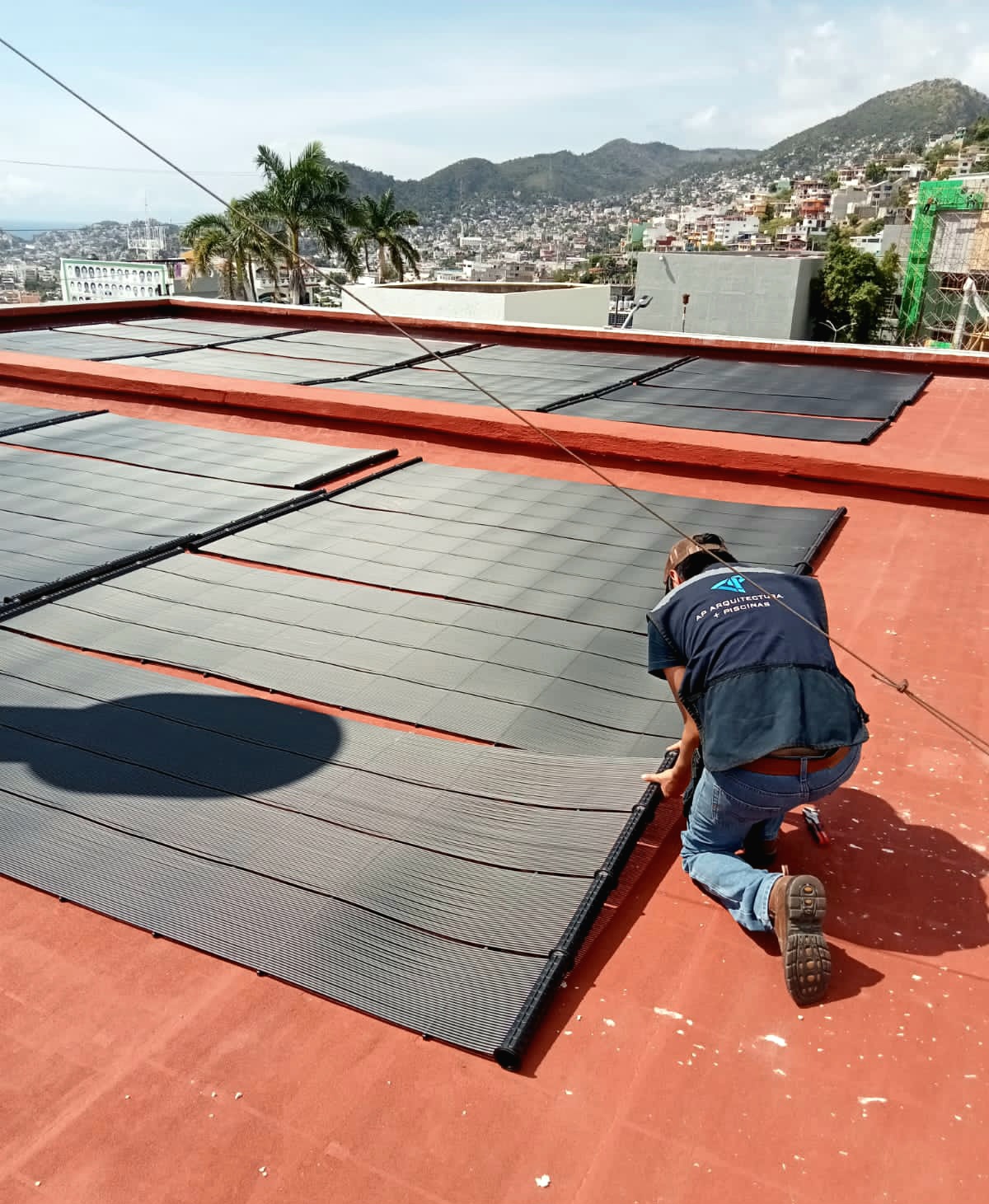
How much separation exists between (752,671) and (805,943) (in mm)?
885

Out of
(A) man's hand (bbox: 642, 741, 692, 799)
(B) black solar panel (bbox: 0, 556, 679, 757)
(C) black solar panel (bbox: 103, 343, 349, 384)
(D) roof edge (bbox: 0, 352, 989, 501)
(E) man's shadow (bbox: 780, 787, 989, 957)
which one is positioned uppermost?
(C) black solar panel (bbox: 103, 343, 349, 384)

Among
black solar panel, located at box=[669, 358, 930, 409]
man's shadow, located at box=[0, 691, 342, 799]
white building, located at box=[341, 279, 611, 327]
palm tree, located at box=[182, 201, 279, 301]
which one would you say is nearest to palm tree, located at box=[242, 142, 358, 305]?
palm tree, located at box=[182, 201, 279, 301]

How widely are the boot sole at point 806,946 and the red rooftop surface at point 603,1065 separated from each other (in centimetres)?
11

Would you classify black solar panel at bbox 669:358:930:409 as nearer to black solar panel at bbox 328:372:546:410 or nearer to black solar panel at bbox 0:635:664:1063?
black solar panel at bbox 328:372:546:410

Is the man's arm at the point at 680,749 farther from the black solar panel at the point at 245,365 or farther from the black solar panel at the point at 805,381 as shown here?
the black solar panel at the point at 245,365

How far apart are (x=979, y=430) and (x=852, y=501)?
2958 millimetres

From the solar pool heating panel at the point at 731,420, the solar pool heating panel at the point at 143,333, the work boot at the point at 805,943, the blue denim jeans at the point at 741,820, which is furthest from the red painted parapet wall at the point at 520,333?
the work boot at the point at 805,943

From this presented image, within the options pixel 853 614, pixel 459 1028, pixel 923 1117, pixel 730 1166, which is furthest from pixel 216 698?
pixel 853 614

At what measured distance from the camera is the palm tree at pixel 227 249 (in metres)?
33.0

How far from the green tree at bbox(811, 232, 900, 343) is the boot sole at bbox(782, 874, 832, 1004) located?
5595 cm

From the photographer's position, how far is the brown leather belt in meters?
3.16

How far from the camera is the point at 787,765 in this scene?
3.17m

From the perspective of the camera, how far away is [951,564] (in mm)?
6898

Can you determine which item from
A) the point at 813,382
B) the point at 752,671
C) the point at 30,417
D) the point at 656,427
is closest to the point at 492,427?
the point at 656,427
